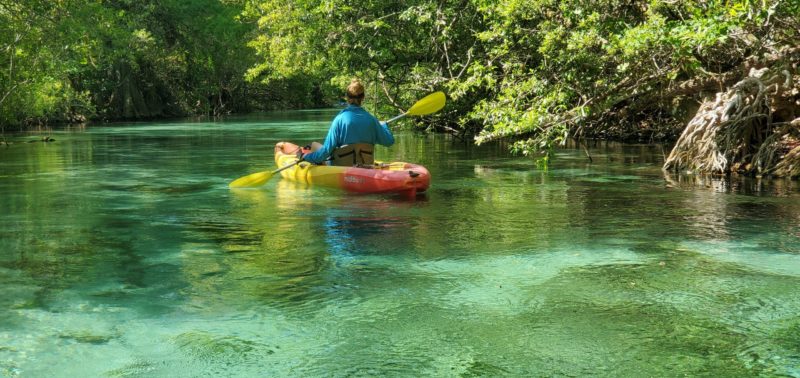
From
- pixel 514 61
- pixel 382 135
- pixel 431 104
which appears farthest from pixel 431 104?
pixel 514 61

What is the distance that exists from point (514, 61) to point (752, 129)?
4652mm

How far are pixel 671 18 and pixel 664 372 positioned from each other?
898 cm

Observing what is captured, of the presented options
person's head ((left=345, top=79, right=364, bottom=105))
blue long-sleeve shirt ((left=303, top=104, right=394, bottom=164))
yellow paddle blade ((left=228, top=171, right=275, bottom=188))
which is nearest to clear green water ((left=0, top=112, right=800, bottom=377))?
yellow paddle blade ((left=228, top=171, right=275, bottom=188))

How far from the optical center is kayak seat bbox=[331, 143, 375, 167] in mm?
10203

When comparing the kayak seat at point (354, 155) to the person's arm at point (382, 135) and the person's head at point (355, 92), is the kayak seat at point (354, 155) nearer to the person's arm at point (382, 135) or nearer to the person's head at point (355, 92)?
the person's arm at point (382, 135)

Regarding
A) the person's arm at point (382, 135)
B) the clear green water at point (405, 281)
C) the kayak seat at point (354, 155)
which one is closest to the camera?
the clear green water at point (405, 281)

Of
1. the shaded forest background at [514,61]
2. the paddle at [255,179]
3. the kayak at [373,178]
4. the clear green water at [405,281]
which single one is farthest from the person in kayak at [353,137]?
the shaded forest background at [514,61]

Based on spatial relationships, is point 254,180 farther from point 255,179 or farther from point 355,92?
point 355,92

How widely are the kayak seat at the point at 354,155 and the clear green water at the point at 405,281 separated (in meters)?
0.42

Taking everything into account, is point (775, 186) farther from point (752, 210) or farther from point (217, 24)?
point (217, 24)

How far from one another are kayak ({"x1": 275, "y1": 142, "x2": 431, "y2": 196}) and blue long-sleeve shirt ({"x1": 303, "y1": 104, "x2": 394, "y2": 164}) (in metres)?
0.30

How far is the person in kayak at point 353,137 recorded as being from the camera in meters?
9.84

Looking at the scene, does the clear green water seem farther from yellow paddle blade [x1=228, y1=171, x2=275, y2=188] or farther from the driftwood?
the driftwood

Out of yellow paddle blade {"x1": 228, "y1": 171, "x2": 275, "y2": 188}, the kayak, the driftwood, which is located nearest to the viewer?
the kayak
